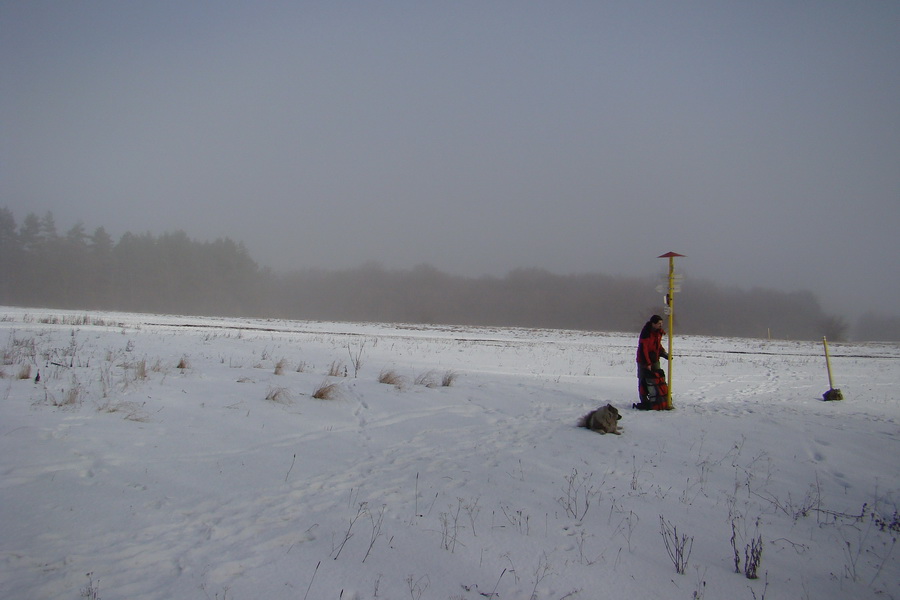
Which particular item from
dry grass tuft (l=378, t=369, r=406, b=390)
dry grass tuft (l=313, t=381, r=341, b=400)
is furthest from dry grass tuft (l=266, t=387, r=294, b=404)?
Result: dry grass tuft (l=378, t=369, r=406, b=390)

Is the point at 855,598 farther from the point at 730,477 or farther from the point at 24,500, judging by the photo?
the point at 24,500

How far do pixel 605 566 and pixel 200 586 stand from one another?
126 inches

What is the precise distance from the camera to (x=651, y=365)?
10.1m

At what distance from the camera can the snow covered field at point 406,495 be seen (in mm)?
3514

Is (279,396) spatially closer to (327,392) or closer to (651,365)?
(327,392)

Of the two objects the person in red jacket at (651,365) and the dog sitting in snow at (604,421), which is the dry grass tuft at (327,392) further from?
the person in red jacket at (651,365)

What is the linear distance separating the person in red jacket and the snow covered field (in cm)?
68

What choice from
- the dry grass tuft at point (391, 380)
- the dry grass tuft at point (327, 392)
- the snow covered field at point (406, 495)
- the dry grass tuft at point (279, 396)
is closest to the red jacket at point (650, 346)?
the snow covered field at point (406, 495)

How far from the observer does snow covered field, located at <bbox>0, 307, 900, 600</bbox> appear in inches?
138

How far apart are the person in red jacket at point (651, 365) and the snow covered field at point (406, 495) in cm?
68

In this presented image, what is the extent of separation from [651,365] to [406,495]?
728cm

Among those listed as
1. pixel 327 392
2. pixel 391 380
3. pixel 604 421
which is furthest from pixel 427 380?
pixel 604 421

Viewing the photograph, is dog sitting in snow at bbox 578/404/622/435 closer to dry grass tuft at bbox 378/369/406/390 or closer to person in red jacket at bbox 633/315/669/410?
person in red jacket at bbox 633/315/669/410

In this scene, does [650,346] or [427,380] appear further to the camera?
[427,380]
